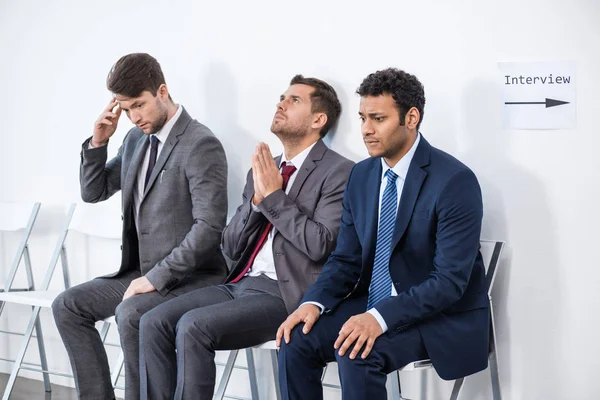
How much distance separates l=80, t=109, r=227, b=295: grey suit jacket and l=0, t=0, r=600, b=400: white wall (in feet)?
1.27

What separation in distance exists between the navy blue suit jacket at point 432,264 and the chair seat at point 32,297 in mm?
1552

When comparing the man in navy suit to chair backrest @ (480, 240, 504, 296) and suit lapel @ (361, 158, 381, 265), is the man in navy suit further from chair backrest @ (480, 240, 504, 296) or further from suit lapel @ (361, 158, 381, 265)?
chair backrest @ (480, 240, 504, 296)

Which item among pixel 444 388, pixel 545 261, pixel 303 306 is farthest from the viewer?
pixel 444 388

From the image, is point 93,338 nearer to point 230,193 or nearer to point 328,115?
point 230,193

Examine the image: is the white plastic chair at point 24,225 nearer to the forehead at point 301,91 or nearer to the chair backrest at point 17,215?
the chair backrest at point 17,215

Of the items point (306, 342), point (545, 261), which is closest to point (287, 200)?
point (306, 342)

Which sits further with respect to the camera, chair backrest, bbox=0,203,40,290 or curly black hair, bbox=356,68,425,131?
chair backrest, bbox=0,203,40,290

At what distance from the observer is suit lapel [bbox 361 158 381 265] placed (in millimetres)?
3148

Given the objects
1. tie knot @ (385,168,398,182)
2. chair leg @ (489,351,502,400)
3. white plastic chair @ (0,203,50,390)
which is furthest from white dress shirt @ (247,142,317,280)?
white plastic chair @ (0,203,50,390)

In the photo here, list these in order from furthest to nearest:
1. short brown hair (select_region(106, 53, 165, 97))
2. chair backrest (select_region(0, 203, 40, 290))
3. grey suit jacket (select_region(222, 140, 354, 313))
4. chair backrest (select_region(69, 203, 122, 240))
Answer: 1. chair backrest (select_region(0, 203, 40, 290))
2. chair backrest (select_region(69, 203, 122, 240))
3. short brown hair (select_region(106, 53, 165, 97))
4. grey suit jacket (select_region(222, 140, 354, 313))

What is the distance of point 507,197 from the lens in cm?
341

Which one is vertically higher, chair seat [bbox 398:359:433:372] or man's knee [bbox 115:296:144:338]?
man's knee [bbox 115:296:144:338]

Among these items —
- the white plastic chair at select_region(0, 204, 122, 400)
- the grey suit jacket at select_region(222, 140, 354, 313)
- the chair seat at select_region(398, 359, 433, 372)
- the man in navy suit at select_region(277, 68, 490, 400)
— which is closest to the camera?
the man in navy suit at select_region(277, 68, 490, 400)

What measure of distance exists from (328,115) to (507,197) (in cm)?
86
